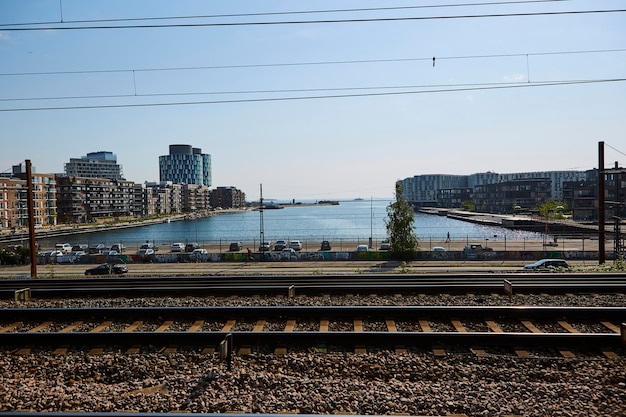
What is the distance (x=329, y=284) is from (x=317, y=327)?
377cm

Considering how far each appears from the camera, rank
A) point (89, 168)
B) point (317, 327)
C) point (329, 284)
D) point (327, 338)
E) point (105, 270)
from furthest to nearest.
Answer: point (89, 168), point (105, 270), point (329, 284), point (317, 327), point (327, 338)

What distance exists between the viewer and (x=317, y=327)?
7.39 m

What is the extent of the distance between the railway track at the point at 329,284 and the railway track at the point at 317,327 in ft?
6.78

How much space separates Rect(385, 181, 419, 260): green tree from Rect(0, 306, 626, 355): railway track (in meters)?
26.5

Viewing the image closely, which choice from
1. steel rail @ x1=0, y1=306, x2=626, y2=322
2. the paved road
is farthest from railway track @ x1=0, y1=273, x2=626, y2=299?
the paved road

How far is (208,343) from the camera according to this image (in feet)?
21.7

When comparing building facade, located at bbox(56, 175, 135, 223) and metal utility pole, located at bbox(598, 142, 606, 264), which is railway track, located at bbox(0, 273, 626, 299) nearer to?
metal utility pole, located at bbox(598, 142, 606, 264)

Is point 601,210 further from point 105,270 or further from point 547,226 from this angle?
point 547,226

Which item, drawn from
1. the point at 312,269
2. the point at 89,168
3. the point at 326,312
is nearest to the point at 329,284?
the point at 326,312

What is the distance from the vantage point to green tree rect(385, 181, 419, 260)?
33875 millimetres

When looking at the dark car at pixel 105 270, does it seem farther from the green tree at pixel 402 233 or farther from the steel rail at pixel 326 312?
the green tree at pixel 402 233

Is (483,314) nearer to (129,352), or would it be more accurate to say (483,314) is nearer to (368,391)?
(368,391)

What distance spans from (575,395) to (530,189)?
5651 inches

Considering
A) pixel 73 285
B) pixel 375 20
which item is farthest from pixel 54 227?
pixel 375 20
